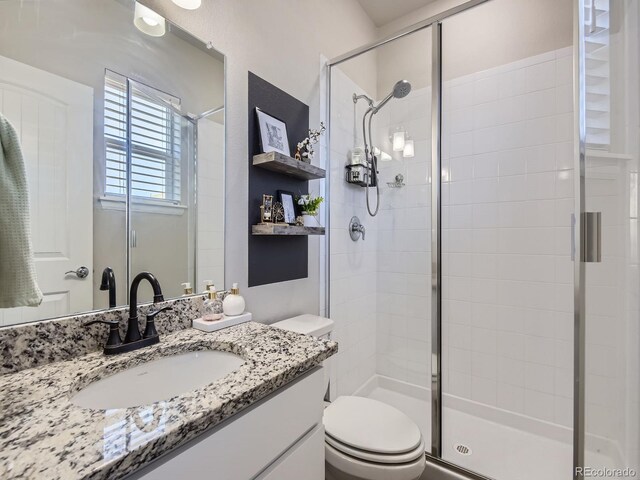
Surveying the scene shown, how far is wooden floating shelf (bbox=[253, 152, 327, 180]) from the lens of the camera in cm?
131

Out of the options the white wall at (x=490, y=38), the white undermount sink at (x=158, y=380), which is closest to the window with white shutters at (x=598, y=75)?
the white wall at (x=490, y=38)

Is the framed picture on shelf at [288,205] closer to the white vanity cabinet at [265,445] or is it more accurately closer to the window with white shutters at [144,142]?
the window with white shutters at [144,142]

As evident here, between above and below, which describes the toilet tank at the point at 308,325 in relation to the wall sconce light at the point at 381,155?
below

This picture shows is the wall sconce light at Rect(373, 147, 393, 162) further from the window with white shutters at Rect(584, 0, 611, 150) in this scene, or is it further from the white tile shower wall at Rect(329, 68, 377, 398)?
the window with white shutters at Rect(584, 0, 611, 150)

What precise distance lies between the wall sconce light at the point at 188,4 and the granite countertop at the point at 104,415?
119 cm

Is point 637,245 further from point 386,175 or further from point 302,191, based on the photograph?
point 386,175

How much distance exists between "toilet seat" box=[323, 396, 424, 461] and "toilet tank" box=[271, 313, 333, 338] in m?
0.34

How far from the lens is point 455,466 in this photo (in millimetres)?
1495

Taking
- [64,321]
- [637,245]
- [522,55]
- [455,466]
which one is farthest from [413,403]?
[522,55]

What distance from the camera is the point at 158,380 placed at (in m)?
0.84

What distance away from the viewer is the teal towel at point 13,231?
2.02 ft

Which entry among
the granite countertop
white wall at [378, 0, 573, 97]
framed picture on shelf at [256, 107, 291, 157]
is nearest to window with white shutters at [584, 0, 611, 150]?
white wall at [378, 0, 573, 97]

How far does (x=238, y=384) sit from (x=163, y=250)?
62cm

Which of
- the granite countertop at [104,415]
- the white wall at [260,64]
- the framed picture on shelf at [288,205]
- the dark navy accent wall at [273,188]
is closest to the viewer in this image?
the granite countertop at [104,415]
